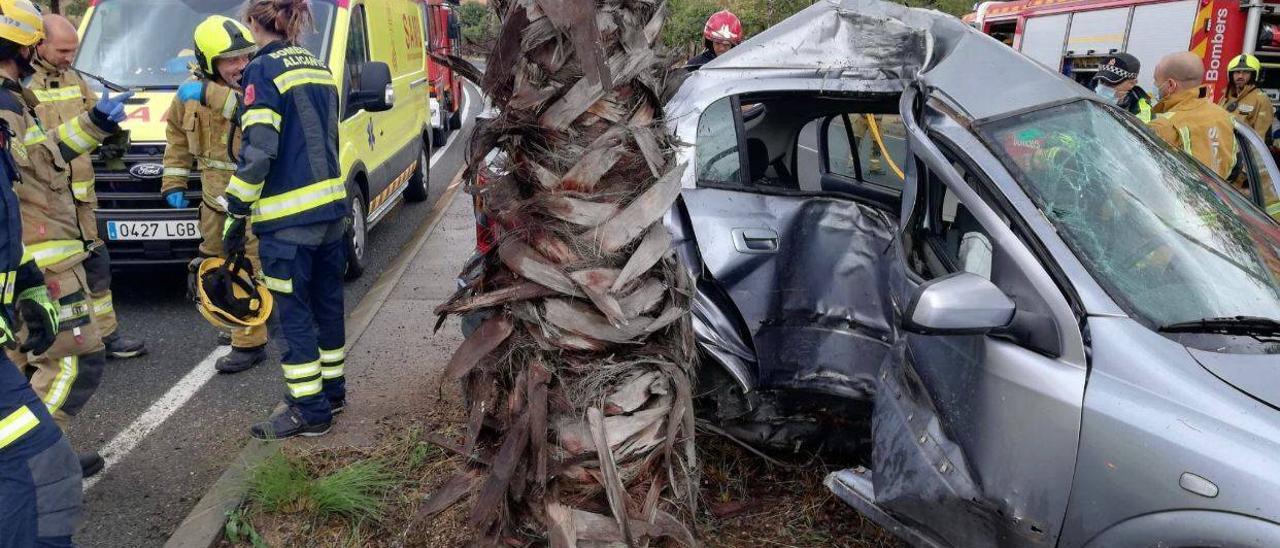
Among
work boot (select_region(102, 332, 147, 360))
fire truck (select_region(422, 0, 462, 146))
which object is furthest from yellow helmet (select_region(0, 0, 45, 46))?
fire truck (select_region(422, 0, 462, 146))

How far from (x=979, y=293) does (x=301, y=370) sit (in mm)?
2933

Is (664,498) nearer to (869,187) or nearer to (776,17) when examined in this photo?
(869,187)

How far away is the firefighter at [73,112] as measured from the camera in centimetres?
478

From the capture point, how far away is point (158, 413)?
14.9ft

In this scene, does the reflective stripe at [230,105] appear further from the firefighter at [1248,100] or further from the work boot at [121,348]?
the firefighter at [1248,100]

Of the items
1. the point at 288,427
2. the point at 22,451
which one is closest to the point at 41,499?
the point at 22,451

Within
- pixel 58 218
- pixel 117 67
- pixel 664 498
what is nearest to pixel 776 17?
pixel 117 67

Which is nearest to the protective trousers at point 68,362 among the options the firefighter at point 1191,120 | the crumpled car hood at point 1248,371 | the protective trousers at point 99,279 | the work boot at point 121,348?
the protective trousers at point 99,279

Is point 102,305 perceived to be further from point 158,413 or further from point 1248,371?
point 1248,371

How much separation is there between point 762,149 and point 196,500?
278 centimetres

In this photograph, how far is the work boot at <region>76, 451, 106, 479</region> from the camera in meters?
3.88

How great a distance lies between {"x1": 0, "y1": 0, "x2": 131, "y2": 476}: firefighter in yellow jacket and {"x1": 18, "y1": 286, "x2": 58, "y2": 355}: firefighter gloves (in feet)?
0.34

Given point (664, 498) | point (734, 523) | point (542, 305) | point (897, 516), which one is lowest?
point (734, 523)

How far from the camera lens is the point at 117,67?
20.9ft
